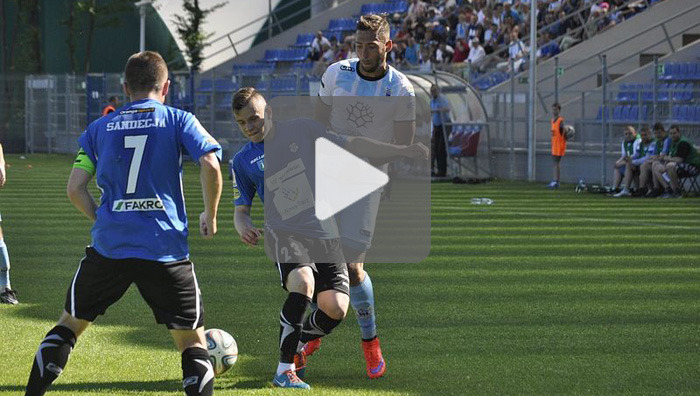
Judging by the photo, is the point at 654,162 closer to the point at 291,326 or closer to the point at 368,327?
the point at 368,327

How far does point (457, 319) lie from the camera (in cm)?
1009

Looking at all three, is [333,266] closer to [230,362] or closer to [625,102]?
[230,362]

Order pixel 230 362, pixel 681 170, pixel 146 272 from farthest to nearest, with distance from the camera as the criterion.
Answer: pixel 681 170 < pixel 230 362 < pixel 146 272

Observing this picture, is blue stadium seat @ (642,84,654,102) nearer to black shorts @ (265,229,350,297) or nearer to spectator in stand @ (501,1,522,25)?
spectator in stand @ (501,1,522,25)

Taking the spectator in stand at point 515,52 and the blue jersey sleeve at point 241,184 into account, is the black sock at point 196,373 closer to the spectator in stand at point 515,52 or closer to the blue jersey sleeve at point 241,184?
the blue jersey sleeve at point 241,184

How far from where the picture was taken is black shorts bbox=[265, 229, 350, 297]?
734 centimetres

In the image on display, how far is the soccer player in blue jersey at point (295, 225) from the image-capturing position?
7184 millimetres

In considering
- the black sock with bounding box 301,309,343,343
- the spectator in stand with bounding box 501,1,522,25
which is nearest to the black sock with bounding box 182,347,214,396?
the black sock with bounding box 301,309,343,343

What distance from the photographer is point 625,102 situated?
30.7 meters

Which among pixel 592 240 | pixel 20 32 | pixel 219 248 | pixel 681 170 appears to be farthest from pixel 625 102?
pixel 20 32

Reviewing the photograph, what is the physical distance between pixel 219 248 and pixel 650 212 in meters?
9.35

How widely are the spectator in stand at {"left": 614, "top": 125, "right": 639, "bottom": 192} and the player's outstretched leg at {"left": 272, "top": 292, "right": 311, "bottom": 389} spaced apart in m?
20.3

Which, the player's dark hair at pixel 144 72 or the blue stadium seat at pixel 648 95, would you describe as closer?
the player's dark hair at pixel 144 72

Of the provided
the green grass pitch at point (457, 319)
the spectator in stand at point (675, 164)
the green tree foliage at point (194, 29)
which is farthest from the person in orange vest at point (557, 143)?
the green tree foliage at point (194, 29)
